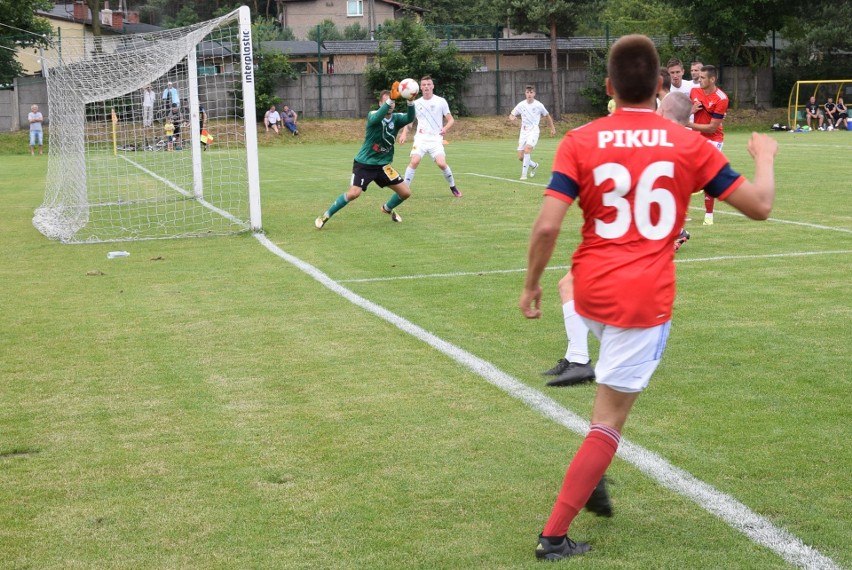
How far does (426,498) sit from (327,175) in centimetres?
2035

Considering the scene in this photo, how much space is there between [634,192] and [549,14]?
165 feet

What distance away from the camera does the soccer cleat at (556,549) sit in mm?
3744

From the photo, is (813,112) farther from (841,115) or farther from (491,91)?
(491,91)

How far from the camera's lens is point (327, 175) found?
79.6ft

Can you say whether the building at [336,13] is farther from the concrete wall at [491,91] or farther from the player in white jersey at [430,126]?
the player in white jersey at [430,126]

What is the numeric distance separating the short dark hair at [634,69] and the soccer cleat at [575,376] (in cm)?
269

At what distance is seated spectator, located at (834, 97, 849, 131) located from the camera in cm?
4344

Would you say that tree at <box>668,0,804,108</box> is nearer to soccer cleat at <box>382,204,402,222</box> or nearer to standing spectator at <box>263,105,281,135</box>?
standing spectator at <box>263,105,281,135</box>

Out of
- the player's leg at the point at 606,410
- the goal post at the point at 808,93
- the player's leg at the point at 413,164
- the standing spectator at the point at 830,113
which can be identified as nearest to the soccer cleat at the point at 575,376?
the player's leg at the point at 606,410

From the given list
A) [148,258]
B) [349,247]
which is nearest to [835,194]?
[349,247]

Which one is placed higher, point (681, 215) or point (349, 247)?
point (681, 215)

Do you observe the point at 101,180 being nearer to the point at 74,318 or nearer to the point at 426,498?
the point at 74,318

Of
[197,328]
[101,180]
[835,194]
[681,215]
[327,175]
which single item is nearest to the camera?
[681,215]

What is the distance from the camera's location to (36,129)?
124 feet
